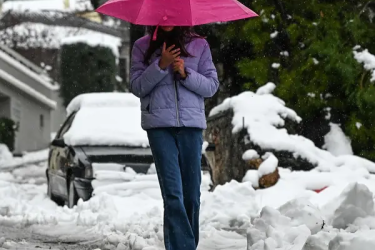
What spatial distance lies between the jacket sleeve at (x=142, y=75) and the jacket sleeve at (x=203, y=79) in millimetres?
156

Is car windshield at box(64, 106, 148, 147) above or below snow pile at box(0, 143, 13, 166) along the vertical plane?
above

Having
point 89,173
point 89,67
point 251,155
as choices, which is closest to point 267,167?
point 251,155

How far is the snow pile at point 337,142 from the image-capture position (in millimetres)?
12023

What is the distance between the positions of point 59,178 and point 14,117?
21.7 meters

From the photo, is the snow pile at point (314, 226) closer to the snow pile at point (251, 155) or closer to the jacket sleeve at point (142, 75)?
the jacket sleeve at point (142, 75)

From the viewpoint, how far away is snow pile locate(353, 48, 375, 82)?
11.6 meters

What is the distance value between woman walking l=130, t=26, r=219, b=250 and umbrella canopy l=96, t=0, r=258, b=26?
0.07m

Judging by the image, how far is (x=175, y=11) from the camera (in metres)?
5.19

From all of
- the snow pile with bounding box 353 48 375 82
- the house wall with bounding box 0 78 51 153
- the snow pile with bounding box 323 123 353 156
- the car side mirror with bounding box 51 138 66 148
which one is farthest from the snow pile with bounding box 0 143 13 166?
the snow pile with bounding box 353 48 375 82

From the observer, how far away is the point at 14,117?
31.5 m

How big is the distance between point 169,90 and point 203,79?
220 millimetres

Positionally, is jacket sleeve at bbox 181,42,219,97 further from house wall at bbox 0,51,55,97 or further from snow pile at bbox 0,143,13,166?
house wall at bbox 0,51,55,97

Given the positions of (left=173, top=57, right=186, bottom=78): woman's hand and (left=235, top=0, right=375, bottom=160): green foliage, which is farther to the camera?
(left=235, top=0, right=375, bottom=160): green foliage

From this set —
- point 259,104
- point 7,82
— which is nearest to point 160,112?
point 259,104
